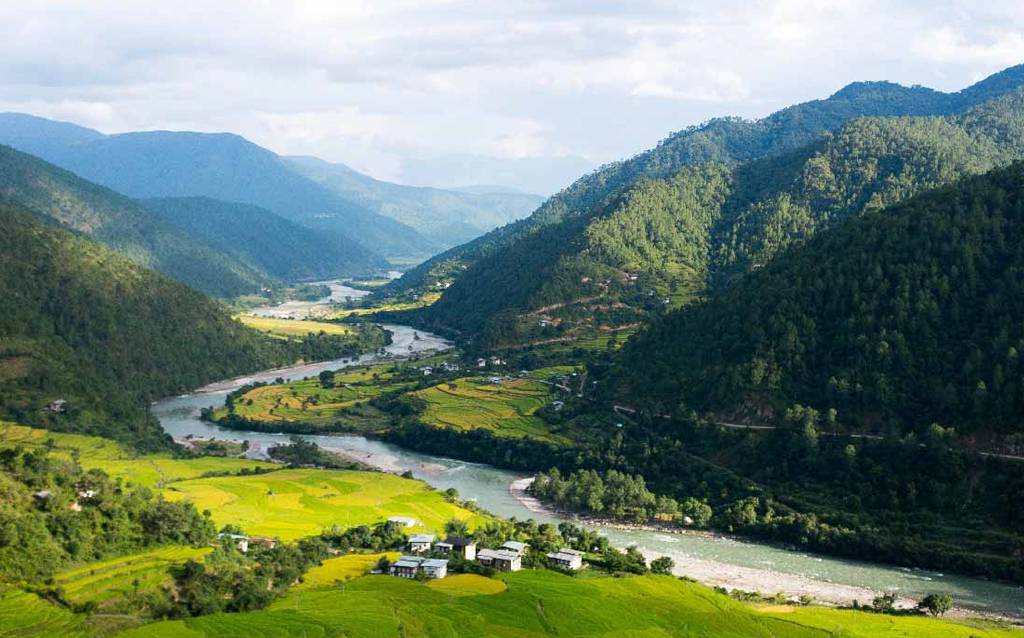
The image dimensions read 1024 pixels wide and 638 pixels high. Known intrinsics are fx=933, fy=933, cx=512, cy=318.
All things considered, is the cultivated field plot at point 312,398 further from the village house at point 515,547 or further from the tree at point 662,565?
the tree at point 662,565

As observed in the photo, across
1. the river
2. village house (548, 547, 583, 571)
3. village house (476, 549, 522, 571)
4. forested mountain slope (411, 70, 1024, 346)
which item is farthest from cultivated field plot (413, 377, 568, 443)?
village house (476, 549, 522, 571)

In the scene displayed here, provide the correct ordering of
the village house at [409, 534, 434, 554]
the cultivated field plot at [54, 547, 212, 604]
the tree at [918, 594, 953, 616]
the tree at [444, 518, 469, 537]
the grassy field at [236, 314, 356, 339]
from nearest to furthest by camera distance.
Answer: the cultivated field plot at [54, 547, 212, 604] → the tree at [918, 594, 953, 616] → the village house at [409, 534, 434, 554] → the tree at [444, 518, 469, 537] → the grassy field at [236, 314, 356, 339]

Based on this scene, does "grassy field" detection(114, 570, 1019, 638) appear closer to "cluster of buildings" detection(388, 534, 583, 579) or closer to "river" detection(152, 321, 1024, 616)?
"cluster of buildings" detection(388, 534, 583, 579)

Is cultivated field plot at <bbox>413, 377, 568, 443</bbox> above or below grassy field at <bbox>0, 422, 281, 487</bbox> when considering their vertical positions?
above

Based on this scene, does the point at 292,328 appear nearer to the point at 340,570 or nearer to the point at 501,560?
the point at 340,570

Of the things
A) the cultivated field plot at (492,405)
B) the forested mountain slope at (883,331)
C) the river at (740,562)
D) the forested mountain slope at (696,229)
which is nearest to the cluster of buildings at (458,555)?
the river at (740,562)

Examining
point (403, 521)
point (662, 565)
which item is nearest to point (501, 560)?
point (662, 565)

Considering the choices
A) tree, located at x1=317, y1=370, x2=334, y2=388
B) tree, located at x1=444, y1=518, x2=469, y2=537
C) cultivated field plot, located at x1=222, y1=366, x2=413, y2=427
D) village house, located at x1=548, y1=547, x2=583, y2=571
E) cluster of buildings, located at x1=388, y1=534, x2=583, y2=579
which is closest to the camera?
cluster of buildings, located at x1=388, y1=534, x2=583, y2=579
